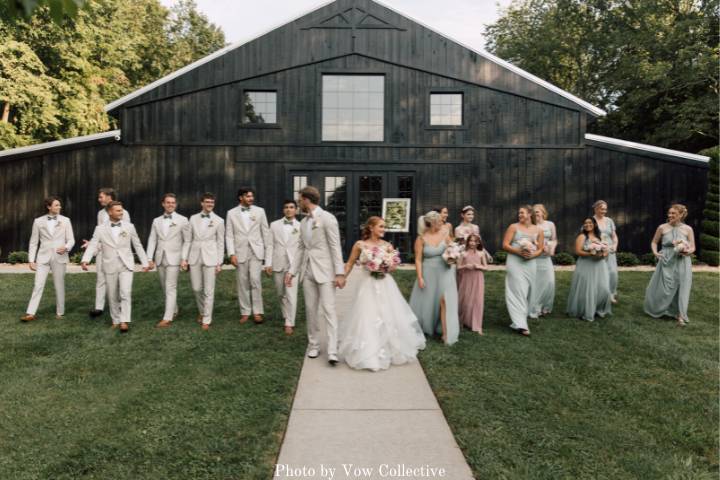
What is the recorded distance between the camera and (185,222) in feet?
25.2

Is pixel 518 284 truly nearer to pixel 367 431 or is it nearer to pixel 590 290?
pixel 590 290

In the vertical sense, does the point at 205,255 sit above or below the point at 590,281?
above

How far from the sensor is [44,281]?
788 centimetres

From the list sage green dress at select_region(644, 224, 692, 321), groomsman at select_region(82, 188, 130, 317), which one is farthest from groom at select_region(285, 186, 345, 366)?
sage green dress at select_region(644, 224, 692, 321)

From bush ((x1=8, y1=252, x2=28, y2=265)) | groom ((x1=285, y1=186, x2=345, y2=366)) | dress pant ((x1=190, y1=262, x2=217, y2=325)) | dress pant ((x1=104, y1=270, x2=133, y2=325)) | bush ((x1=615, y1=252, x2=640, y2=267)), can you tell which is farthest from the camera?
bush ((x1=615, y1=252, x2=640, y2=267))

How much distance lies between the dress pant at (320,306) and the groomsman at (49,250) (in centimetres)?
472

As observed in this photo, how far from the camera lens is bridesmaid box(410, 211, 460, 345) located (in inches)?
259

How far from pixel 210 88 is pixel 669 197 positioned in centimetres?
1550

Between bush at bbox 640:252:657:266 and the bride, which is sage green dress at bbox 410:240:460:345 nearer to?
the bride

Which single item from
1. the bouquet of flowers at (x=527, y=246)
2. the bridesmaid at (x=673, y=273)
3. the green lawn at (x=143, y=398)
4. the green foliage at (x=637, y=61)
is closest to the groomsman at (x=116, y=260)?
the green lawn at (x=143, y=398)

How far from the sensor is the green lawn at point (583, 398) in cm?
356

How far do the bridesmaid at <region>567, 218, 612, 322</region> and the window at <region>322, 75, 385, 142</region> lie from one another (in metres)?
8.51

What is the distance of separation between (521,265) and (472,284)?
0.81m

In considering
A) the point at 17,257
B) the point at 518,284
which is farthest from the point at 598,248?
the point at 17,257
